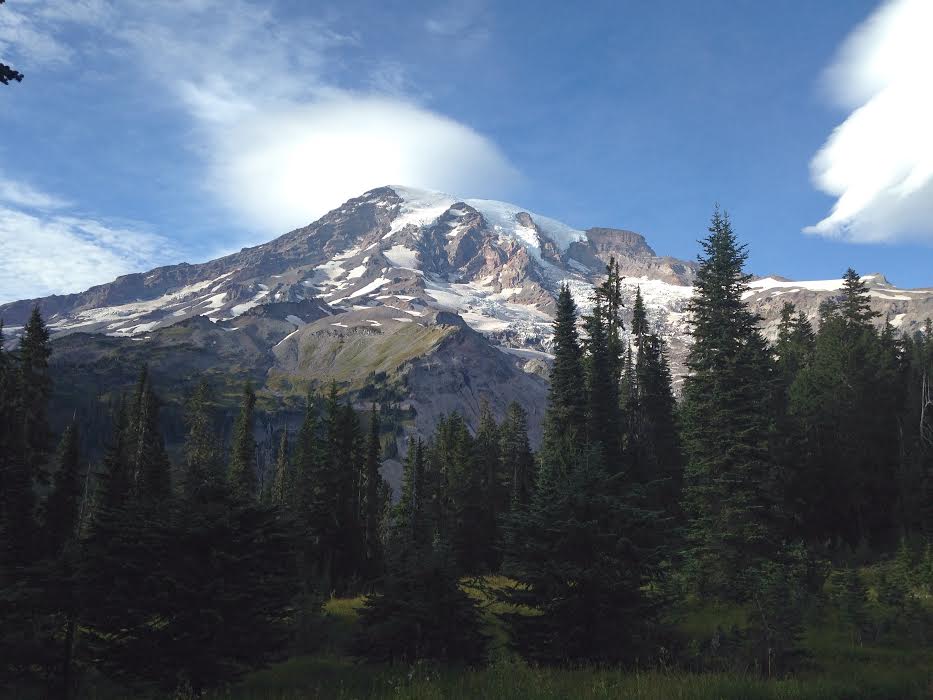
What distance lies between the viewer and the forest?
11.8 metres

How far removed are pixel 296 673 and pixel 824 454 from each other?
4067 centimetres

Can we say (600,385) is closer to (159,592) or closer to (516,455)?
(516,455)

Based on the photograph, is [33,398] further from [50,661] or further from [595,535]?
[595,535]

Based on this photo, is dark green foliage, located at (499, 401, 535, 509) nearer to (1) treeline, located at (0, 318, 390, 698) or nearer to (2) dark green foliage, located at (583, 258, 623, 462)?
(2) dark green foliage, located at (583, 258, 623, 462)

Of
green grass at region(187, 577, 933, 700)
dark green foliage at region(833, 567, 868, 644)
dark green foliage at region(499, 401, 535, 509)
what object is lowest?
dark green foliage at region(833, 567, 868, 644)

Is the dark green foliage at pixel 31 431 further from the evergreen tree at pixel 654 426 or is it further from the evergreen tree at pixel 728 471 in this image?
the evergreen tree at pixel 654 426

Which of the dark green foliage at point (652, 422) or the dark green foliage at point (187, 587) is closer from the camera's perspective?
the dark green foliage at point (187, 587)

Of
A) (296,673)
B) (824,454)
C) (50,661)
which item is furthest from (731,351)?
(50,661)

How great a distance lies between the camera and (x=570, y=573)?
43.3ft

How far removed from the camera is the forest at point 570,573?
11773mm

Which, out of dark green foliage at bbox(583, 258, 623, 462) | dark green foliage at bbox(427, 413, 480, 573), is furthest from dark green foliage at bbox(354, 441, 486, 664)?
dark green foliage at bbox(427, 413, 480, 573)

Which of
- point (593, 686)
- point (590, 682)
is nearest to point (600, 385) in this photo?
point (590, 682)

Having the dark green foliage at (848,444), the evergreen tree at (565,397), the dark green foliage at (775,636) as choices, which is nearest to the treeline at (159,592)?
the dark green foliage at (775,636)

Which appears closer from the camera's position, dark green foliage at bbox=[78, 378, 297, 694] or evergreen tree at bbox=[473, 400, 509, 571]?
dark green foliage at bbox=[78, 378, 297, 694]
